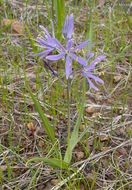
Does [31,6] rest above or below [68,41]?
above

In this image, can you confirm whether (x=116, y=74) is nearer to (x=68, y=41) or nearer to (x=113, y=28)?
(x=113, y=28)

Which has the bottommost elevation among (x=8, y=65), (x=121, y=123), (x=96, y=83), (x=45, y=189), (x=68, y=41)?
(x=45, y=189)

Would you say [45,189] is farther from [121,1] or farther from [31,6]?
[121,1]

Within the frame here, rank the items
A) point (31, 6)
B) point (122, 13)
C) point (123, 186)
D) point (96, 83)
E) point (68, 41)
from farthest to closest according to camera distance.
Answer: point (31, 6)
point (122, 13)
point (96, 83)
point (123, 186)
point (68, 41)

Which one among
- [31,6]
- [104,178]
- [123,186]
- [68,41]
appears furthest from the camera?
[31,6]

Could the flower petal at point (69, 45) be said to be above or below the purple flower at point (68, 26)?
below

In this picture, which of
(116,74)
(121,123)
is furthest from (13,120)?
(116,74)

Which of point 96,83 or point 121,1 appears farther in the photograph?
point 121,1

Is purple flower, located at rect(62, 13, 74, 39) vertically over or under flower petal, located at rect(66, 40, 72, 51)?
over

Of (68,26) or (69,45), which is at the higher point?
(68,26)
